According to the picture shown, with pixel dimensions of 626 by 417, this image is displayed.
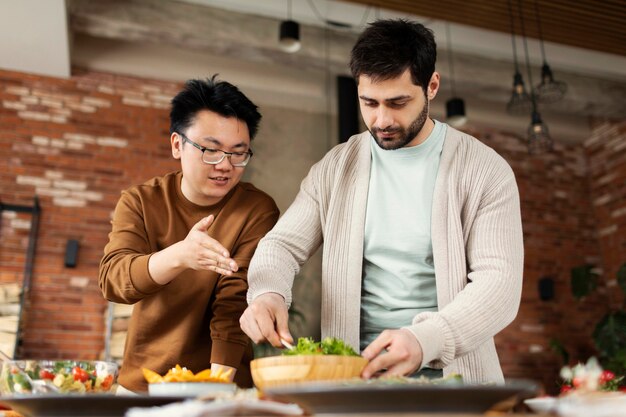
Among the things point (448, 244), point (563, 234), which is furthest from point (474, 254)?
point (563, 234)

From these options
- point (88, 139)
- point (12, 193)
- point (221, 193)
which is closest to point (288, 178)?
point (88, 139)

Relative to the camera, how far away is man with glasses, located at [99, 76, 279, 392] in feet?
5.40

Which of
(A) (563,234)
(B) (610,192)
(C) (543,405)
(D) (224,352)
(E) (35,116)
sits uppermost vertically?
(E) (35,116)

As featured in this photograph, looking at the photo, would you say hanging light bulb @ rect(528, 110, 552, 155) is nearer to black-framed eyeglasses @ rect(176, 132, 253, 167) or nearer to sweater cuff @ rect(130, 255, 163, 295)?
black-framed eyeglasses @ rect(176, 132, 253, 167)

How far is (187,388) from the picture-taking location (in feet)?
3.07

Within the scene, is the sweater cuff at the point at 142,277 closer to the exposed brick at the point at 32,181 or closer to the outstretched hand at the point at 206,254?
the outstretched hand at the point at 206,254

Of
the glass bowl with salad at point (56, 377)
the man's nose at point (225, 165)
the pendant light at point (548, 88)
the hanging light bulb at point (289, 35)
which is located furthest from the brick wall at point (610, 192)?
the glass bowl with salad at point (56, 377)

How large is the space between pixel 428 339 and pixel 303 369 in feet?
1.05

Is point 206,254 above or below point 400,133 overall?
below

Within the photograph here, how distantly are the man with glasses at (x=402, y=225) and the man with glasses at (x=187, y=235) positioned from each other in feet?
0.70

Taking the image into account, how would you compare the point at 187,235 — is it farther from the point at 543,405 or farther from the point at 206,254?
the point at 543,405

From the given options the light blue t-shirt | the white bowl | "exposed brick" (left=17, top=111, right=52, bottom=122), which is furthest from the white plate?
"exposed brick" (left=17, top=111, right=52, bottom=122)

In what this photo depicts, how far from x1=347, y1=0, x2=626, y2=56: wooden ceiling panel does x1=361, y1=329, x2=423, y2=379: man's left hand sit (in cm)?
443

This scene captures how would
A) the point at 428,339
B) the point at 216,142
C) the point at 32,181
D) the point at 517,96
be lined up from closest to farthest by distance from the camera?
the point at 428,339
the point at 216,142
the point at 517,96
the point at 32,181
